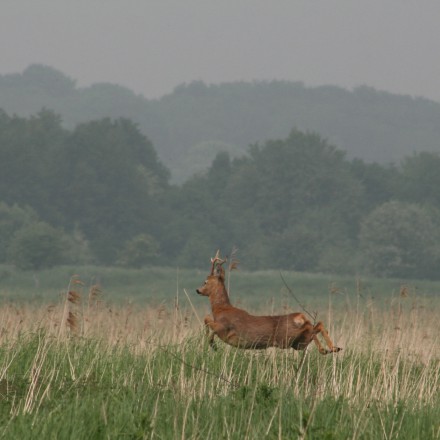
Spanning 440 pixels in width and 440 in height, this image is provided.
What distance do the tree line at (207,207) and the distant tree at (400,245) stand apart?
7 centimetres

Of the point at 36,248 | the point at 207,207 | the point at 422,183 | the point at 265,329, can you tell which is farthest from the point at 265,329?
the point at 422,183

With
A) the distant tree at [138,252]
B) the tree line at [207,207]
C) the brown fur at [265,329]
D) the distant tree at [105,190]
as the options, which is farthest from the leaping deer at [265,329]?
the distant tree at [105,190]

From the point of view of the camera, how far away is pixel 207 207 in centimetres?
8456

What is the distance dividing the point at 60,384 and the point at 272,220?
7704 centimetres

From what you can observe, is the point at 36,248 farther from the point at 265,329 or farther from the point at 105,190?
the point at 265,329

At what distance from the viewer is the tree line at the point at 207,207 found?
74.9m

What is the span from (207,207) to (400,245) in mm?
16814

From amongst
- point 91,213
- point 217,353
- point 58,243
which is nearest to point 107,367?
point 217,353

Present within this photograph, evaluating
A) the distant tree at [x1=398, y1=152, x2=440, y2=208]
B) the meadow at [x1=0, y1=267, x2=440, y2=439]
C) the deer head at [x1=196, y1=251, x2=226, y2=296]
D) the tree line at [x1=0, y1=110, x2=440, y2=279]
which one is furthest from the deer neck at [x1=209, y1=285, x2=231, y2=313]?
the distant tree at [x1=398, y1=152, x2=440, y2=208]

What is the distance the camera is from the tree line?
74875 mm

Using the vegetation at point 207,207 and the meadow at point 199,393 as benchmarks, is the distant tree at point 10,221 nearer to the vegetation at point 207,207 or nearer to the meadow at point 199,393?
the vegetation at point 207,207

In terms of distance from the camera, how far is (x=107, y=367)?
9219 millimetres

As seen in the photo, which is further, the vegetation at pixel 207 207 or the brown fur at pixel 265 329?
the vegetation at pixel 207 207

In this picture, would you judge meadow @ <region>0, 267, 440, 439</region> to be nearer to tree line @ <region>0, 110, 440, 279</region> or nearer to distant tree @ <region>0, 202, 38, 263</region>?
tree line @ <region>0, 110, 440, 279</region>
